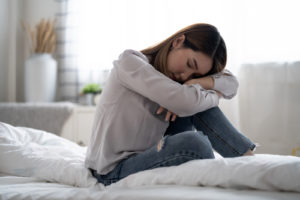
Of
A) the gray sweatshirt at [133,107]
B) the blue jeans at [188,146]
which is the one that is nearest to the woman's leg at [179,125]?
the blue jeans at [188,146]

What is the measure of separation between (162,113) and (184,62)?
0.22 metres

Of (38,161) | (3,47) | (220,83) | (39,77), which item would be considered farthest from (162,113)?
(3,47)

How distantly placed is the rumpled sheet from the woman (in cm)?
5

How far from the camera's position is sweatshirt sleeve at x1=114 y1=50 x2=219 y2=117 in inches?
38.7

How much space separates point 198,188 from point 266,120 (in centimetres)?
184

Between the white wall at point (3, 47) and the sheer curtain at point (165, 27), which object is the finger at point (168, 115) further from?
the white wall at point (3, 47)

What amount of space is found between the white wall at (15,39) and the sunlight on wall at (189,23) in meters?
0.57

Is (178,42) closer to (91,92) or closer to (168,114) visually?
(168,114)

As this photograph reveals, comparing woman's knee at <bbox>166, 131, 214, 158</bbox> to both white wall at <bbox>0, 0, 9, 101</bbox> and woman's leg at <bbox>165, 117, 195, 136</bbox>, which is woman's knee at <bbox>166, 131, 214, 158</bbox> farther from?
white wall at <bbox>0, 0, 9, 101</bbox>

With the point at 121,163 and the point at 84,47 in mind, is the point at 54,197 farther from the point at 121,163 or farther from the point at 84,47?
the point at 84,47

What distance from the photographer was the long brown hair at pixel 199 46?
1132 millimetres

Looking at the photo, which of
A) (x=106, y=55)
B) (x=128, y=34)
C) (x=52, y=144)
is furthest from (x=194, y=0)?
(x=52, y=144)

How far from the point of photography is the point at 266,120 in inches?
96.4

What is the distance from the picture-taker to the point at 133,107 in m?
1.04
